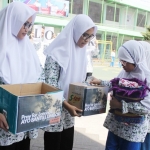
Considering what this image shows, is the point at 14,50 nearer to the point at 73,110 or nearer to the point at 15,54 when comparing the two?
the point at 15,54

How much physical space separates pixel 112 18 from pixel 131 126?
19867mm

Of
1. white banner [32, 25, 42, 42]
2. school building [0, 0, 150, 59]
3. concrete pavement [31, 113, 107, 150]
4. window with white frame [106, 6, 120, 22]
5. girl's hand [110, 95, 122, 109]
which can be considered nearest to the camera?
girl's hand [110, 95, 122, 109]

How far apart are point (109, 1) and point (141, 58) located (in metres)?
19.0

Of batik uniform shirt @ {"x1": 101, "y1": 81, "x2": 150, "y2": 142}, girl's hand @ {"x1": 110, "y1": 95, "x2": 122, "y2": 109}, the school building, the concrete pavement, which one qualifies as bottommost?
the concrete pavement

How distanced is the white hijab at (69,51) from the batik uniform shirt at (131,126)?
0.27 metres

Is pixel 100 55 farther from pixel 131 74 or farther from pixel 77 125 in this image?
pixel 131 74

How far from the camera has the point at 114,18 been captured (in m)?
20.8

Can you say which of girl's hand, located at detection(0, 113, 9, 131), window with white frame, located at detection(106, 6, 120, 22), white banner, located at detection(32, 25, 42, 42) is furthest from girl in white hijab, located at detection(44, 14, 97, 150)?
window with white frame, located at detection(106, 6, 120, 22)

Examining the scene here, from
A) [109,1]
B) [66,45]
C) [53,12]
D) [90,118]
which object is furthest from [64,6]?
[66,45]

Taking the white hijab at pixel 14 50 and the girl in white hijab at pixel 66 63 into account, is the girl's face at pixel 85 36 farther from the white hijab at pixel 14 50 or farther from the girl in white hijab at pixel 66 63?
the white hijab at pixel 14 50

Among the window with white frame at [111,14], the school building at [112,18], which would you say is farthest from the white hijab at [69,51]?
the window with white frame at [111,14]

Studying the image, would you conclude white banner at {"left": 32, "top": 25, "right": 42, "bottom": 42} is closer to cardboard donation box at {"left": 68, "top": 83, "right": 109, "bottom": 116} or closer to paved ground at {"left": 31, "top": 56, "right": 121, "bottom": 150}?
paved ground at {"left": 31, "top": 56, "right": 121, "bottom": 150}

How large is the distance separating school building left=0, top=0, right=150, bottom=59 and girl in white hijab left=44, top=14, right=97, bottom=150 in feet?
48.8

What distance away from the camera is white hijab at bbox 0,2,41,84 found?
5.05 feet
